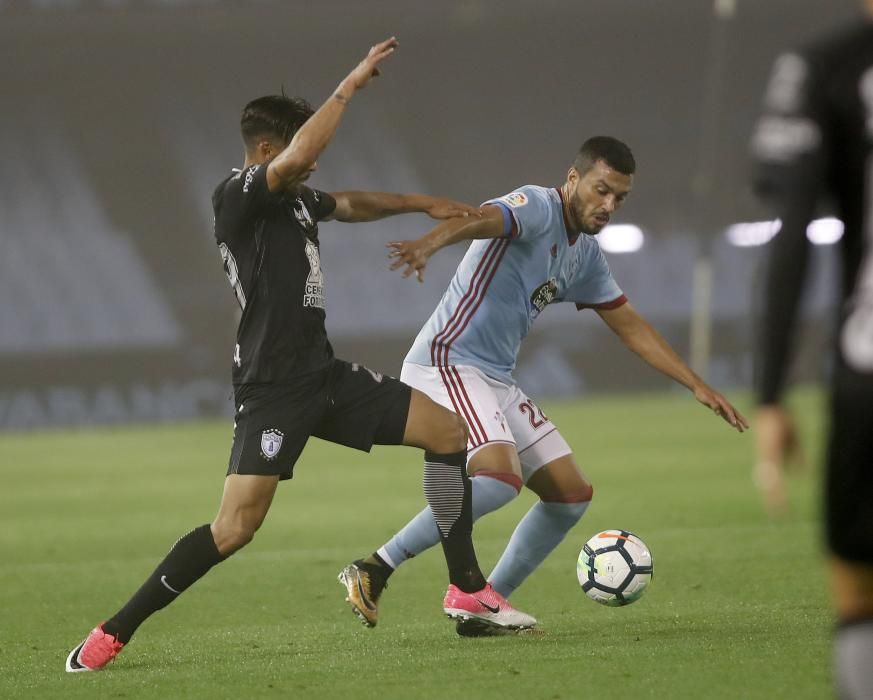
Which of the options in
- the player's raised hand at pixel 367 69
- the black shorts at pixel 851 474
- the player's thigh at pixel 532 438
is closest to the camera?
the black shorts at pixel 851 474

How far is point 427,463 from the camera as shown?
5.45 meters

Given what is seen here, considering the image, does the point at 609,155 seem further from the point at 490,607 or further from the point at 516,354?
the point at 490,607

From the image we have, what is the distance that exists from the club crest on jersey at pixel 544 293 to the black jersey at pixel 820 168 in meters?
3.55

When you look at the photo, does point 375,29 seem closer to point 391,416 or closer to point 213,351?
point 213,351

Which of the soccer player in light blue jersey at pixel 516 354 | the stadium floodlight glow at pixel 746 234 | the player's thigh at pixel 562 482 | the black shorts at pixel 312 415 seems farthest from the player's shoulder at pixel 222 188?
the stadium floodlight glow at pixel 746 234

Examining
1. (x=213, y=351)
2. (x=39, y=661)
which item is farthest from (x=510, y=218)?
(x=213, y=351)

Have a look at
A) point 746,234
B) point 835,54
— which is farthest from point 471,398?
point 746,234

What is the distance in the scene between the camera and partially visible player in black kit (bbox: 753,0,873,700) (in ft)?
8.05

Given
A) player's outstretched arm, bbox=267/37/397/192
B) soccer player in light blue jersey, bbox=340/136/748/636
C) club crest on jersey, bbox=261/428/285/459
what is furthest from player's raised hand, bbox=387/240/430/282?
club crest on jersey, bbox=261/428/285/459

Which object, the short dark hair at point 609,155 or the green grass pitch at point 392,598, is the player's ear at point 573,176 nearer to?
the short dark hair at point 609,155

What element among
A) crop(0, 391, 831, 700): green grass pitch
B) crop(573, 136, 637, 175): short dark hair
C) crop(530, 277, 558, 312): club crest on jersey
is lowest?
crop(0, 391, 831, 700): green grass pitch

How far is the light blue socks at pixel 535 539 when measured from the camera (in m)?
5.86

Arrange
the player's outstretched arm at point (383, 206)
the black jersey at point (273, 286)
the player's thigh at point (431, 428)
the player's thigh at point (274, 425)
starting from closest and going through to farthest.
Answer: the player's thigh at point (274, 425), the black jersey at point (273, 286), the player's thigh at point (431, 428), the player's outstretched arm at point (383, 206)

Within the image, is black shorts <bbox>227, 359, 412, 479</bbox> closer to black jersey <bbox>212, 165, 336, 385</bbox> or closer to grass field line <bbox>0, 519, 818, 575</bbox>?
black jersey <bbox>212, 165, 336, 385</bbox>
